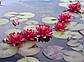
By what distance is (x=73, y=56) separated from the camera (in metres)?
1.76

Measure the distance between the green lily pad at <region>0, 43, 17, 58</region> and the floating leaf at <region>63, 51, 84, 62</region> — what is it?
703 millimetres

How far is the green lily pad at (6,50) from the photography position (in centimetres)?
178

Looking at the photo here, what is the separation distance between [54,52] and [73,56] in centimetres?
26

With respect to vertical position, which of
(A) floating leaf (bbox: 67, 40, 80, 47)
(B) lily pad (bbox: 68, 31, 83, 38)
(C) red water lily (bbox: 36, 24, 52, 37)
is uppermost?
(C) red water lily (bbox: 36, 24, 52, 37)

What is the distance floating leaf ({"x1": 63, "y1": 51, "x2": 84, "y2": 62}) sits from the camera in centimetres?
170

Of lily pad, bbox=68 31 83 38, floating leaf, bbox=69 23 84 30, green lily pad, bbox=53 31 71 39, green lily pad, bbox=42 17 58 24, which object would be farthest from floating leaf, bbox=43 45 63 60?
green lily pad, bbox=42 17 58 24

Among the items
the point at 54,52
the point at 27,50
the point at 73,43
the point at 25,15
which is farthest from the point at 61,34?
the point at 25,15

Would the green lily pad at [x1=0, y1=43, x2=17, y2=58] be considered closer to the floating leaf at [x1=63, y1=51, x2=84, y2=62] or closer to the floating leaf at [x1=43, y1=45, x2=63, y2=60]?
the floating leaf at [x1=43, y1=45, x2=63, y2=60]

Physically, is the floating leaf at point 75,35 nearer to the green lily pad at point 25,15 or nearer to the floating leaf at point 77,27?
the floating leaf at point 77,27

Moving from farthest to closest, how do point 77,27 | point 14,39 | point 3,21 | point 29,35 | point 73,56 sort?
point 3,21, point 77,27, point 29,35, point 14,39, point 73,56

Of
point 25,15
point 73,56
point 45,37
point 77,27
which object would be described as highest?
point 25,15

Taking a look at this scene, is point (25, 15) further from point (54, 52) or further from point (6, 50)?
point (54, 52)

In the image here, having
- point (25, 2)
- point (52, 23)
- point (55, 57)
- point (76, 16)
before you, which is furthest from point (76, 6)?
point (55, 57)

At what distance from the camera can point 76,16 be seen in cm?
305
